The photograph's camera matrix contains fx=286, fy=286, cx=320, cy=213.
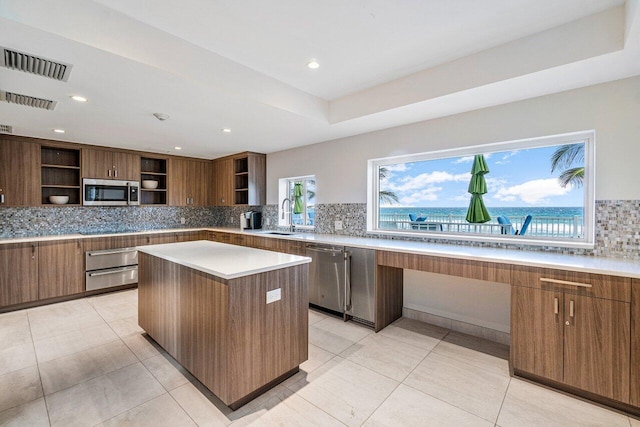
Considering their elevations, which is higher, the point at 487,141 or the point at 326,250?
the point at 487,141

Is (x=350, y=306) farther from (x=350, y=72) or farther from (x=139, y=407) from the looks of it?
(x=350, y=72)

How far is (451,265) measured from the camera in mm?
2488

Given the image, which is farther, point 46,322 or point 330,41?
point 46,322

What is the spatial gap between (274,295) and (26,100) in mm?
2825

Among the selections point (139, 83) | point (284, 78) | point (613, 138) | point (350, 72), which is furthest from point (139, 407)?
point (613, 138)

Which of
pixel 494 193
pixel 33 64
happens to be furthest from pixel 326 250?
pixel 33 64

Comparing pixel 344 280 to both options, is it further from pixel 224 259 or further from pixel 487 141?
pixel 487 141

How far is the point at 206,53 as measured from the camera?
7.41 feet

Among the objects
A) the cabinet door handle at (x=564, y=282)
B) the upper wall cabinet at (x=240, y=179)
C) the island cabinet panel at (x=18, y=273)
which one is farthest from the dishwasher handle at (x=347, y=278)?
the island cabinet panel at (x=18, y=273)

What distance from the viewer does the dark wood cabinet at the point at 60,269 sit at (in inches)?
148

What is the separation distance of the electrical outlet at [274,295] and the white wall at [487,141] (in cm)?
190

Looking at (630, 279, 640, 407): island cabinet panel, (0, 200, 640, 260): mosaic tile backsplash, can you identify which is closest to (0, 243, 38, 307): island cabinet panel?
(0, 200, 640, 260): mosaic tile backsplash

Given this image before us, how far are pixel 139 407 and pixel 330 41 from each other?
113 inches

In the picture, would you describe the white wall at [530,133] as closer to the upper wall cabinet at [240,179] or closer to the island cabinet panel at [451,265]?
the island cabinet panel at [451,265]
